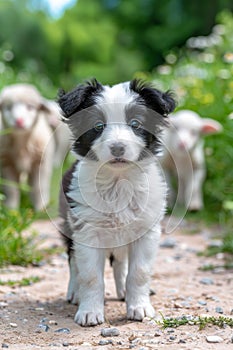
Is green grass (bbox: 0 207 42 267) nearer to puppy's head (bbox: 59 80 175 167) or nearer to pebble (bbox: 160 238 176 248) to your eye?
pebble (bbox: 160 238 176 248)

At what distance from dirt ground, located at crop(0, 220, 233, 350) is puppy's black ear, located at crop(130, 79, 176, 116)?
1256mm

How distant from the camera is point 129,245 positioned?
379 centimetres

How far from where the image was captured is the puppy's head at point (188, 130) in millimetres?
7320

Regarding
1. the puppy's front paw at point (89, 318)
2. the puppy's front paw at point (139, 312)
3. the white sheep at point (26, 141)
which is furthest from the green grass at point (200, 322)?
the white sheep at point (26, 141)

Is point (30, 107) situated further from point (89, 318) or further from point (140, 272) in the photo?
point (89, 318)

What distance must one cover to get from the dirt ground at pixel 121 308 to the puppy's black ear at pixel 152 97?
1.26 metres

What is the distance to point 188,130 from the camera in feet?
24.4

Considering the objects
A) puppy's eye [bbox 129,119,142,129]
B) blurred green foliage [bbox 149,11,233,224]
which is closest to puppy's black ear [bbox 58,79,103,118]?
puppy's eye [bbox 129,119,142,129]

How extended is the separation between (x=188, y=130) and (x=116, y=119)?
4009 mm

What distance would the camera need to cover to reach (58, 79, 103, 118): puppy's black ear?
11.9ft

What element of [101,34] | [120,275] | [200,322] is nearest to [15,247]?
[120,275]

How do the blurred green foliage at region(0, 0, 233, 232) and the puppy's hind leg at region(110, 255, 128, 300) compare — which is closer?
the puppy's hind leg at region(110, 255, 128, 300)

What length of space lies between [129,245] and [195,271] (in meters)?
1.52

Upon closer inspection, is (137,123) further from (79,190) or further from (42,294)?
(42,294)
